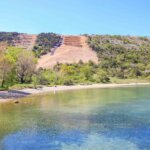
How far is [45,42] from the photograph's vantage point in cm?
17538

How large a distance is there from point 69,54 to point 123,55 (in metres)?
24.9

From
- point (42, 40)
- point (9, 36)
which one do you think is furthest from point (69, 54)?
point (9, 36)

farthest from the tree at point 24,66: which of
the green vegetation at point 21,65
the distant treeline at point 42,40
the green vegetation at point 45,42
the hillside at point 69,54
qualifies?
the distant treeline at point 42,40

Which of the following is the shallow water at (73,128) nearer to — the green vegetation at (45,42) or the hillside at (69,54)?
the hillside at (69,54)

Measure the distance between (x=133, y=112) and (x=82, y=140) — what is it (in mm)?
18886

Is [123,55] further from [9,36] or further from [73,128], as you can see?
[73,128]

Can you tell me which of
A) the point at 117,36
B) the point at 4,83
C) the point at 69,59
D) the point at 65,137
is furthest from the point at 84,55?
the point at 65,137

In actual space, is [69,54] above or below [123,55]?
above

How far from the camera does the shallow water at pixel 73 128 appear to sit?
27359mm

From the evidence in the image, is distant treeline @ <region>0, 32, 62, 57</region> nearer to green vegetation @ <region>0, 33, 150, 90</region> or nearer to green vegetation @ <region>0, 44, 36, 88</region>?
green vegetation @ <region>0, 33, 150, 90</region>

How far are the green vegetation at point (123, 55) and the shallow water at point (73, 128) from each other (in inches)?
3388

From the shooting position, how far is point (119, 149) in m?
25.7

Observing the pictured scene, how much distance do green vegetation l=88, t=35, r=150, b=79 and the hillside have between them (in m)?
3.98

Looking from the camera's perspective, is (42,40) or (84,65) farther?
(42,40)
